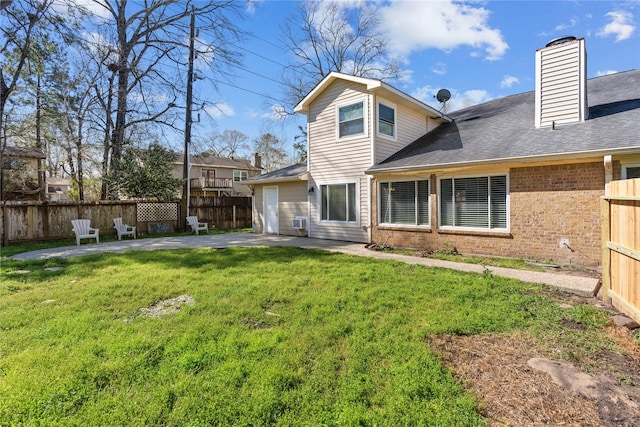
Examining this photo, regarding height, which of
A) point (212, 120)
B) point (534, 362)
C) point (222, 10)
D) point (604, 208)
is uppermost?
point (222, 10)

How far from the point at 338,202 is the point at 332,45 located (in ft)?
53.9

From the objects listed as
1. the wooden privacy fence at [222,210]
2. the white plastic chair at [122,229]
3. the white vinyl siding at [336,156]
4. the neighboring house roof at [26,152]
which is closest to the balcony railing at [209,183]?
the neighboring house roof at [26,152]

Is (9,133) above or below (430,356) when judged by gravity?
above

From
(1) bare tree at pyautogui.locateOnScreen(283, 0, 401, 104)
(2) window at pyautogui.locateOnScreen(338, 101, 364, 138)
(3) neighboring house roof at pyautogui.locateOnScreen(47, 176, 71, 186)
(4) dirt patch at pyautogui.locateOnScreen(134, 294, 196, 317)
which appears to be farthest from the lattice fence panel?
(3) neighboring house roof at pyautogui.locateOnScreen(47, 176, 71, 186)

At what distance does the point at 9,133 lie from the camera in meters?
14.3

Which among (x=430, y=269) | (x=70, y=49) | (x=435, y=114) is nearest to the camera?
(x=430, y=269)

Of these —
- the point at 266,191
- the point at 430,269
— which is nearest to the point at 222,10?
the point at 266,191

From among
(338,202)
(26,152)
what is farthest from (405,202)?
(26,152)

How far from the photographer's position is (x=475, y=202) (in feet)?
26.8

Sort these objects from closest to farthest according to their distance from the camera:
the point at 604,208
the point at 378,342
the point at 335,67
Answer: the point at 378,342 → the point at 604,208 → the point at 335,67

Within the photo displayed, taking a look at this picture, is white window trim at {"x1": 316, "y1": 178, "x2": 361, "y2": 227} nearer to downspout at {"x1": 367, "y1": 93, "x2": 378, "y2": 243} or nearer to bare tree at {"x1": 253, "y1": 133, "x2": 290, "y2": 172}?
downspout at {"x1": 367, "y1": 93, "x2": 378, "y2": 243}

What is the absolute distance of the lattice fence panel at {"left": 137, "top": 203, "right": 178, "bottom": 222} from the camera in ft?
47.8

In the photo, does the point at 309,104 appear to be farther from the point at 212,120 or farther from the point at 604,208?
the point at 604,208

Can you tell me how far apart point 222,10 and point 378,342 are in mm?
18324
